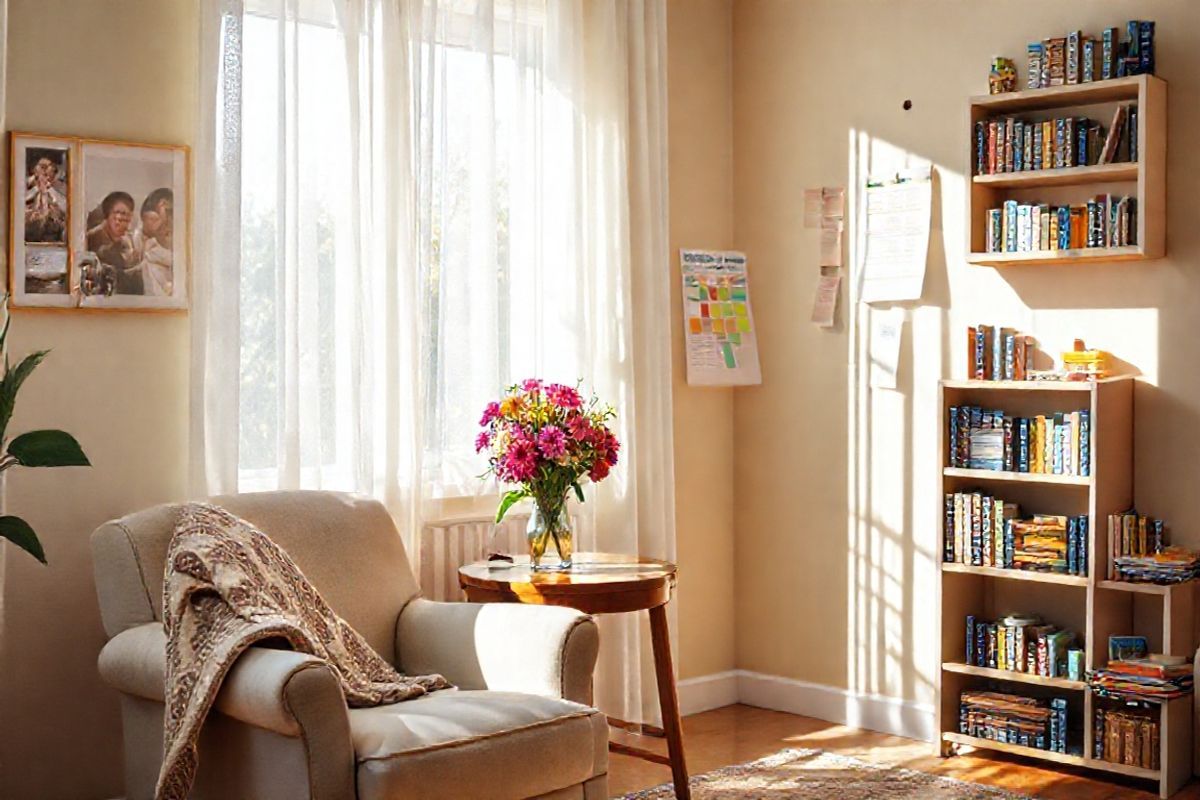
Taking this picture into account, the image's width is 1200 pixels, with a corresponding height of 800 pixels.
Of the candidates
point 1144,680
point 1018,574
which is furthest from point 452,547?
point 1144,680

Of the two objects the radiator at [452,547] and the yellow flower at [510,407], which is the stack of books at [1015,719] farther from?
the yellow flower at [510,407]

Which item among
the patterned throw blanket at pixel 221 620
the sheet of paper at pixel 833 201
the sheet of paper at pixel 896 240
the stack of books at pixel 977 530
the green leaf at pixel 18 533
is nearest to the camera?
the patterned throw blanket at pixel 221 620

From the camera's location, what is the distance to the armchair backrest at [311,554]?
334 centimetres

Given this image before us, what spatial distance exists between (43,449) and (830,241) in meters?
2.88

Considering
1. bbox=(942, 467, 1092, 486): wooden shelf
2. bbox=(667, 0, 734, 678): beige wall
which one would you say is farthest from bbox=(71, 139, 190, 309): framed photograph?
bbox=(942, 467, 1092, 486): wooden shelf

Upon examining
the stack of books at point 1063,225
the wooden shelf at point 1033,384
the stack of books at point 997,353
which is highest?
the stack of books at point 1063,225

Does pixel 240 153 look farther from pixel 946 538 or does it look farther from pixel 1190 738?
pixel 1190 738

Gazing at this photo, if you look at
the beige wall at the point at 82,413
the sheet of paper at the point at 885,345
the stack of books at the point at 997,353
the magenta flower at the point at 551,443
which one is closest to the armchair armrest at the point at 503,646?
the magenta flower at the point at 551,443

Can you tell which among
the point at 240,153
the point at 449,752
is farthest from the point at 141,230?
the point at 449,752

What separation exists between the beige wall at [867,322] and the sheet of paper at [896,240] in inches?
2.0

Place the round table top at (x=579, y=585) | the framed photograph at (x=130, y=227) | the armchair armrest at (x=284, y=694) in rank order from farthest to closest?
the round table top at (x=579, y=585) < the framed photograph at (x=130, y=227) < the armchair armrest at (x=284, y=694)

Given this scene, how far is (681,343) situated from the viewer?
5.09 meters

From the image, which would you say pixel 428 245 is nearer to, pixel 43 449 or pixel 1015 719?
pixel 43 449

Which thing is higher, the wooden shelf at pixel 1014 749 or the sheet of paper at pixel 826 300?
the sheet of paper at pixel 826 300
